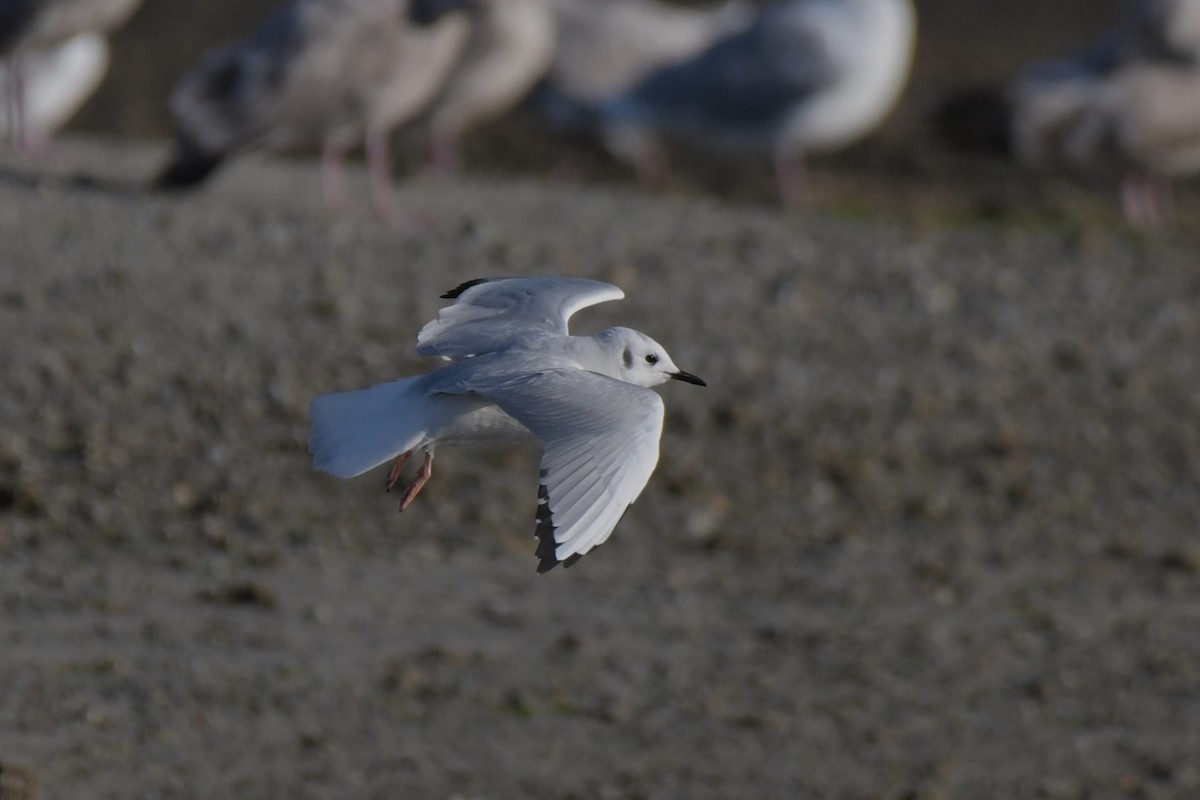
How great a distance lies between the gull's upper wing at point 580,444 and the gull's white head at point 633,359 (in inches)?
16.4

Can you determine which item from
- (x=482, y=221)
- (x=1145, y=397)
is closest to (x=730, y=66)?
(x=482, y=221)

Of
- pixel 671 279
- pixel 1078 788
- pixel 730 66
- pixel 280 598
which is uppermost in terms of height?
pixel 730 66

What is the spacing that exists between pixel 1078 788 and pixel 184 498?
9.96 feet

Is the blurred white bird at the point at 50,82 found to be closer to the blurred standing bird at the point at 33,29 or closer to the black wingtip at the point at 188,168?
the blurred standing bird at the point at 33,29

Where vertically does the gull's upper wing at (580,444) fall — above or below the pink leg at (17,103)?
below

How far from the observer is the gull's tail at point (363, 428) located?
4.80 meters

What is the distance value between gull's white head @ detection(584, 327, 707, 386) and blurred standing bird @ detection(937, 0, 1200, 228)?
745 centimetres

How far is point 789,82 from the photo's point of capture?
1243 cm

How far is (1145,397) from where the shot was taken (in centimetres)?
951

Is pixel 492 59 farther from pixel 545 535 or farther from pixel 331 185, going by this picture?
pixel 545 535

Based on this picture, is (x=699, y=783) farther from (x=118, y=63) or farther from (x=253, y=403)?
(x=118, y=63)

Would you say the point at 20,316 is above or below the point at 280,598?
above

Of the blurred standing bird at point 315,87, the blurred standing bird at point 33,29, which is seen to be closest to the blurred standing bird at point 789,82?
the blurred standing bird at point 315,87

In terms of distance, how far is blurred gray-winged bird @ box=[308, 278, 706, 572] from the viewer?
4.36m
